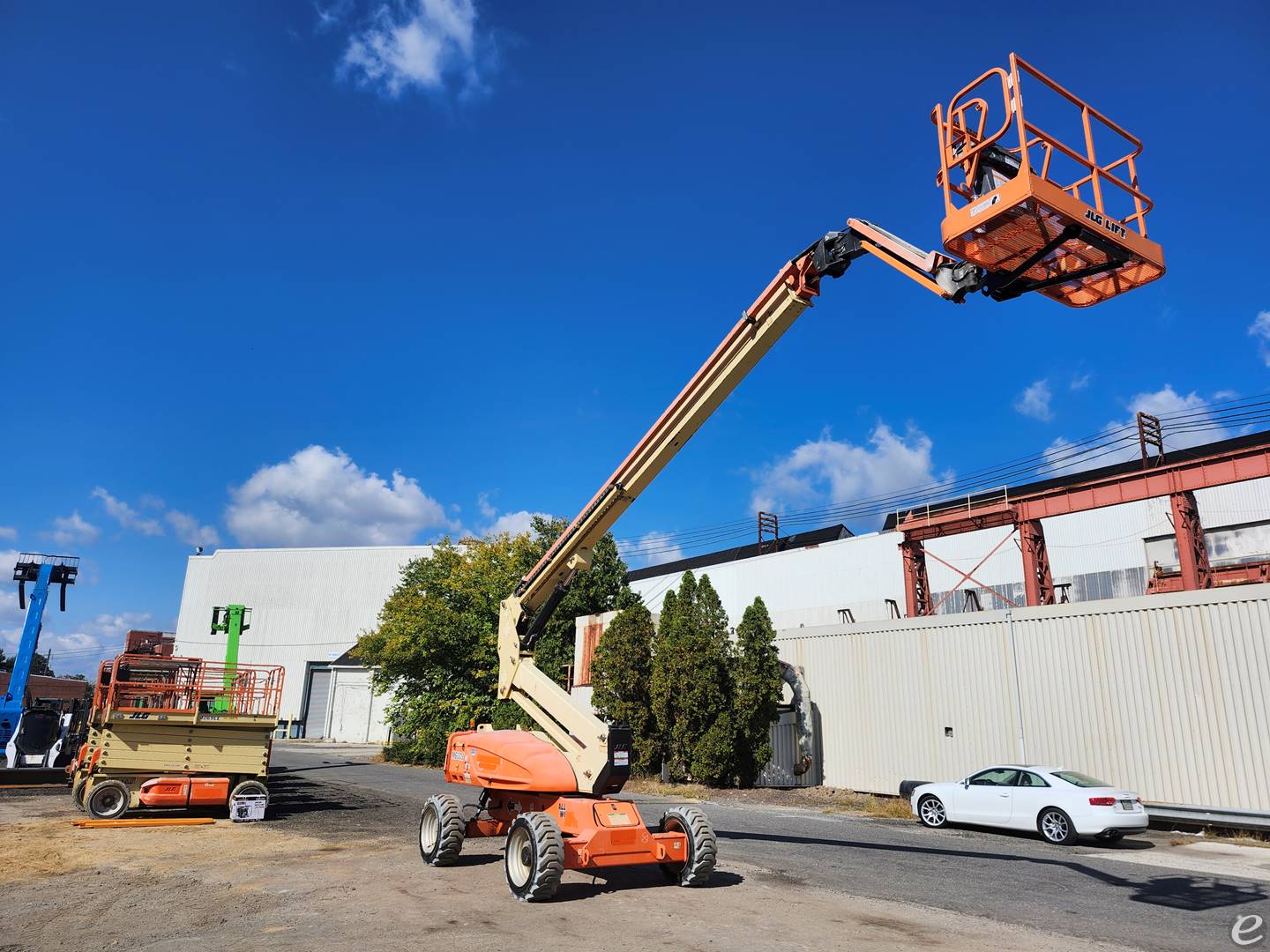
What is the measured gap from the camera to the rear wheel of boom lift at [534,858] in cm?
880

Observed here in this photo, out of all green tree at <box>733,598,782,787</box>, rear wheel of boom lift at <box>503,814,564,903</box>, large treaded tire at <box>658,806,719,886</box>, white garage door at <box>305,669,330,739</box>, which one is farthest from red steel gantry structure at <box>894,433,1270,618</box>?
white garage door at <box>305,669,330,739</box>

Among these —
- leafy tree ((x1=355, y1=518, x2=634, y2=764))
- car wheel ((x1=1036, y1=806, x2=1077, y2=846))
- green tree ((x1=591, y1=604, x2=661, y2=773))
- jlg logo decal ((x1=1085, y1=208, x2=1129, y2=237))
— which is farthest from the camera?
leafy tree ((x1=355, y1=518, x2=634, y2=764))

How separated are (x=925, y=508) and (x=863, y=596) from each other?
8794mm

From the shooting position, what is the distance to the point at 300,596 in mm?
66750

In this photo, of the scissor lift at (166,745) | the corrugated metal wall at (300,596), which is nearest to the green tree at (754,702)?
the scissor lift at (166,745)

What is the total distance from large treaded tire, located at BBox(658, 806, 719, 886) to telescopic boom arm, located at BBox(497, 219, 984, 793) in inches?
40.7

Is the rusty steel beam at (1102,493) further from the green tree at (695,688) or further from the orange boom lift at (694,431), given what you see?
the orange boom lift at (694,431)

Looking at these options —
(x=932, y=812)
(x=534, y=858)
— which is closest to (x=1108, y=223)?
(x=534, y=858)

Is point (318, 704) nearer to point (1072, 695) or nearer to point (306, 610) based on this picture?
point (306, 610)

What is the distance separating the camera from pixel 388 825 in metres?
15.3

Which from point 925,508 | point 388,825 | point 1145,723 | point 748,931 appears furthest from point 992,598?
point 748,931

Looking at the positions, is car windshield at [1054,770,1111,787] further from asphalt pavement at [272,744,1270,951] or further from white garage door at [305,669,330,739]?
white garage door at [305,669,330,739]

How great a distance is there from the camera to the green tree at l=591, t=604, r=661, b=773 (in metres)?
26.7

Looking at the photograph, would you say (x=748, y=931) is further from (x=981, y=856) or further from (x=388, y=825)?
(x=388, y=825)
